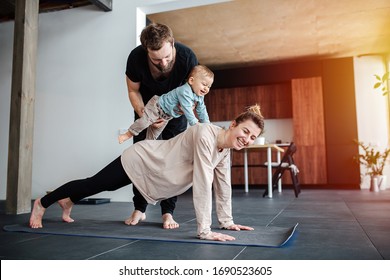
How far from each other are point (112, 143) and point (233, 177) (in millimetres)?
4239

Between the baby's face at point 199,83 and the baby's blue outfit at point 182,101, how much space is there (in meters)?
0.03

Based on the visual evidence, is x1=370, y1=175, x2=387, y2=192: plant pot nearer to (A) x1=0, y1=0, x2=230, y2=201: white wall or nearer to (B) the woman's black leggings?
(A) x1=0, y1=0, x2=230, y2=201: white wall

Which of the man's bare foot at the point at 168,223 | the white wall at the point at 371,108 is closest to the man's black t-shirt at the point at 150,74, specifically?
the man's bare foot at the point at 168,223

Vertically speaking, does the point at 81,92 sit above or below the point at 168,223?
above

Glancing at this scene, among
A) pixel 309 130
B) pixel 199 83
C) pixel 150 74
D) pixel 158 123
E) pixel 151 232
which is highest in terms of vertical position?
pixel 309 130

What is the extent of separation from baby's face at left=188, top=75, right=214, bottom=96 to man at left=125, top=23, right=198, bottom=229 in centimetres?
15

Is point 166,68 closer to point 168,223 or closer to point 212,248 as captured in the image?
point 168,223

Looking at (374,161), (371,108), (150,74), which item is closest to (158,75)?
(150,74)

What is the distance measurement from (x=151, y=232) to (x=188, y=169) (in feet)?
1.56

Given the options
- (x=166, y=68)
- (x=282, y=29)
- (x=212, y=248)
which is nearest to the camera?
(x=212, y=248)

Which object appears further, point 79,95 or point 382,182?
point 382,182

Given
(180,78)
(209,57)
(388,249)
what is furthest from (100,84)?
(388,249)

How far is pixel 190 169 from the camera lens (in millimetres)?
1973
